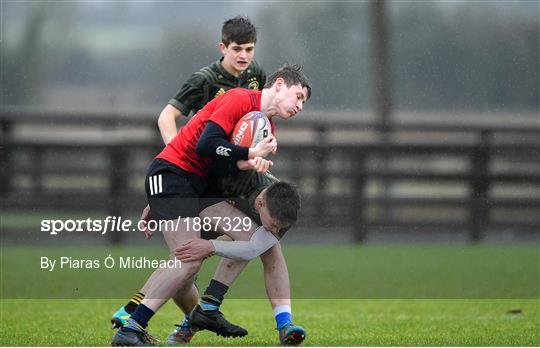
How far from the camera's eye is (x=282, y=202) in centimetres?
480

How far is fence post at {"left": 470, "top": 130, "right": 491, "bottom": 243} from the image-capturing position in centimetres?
1185

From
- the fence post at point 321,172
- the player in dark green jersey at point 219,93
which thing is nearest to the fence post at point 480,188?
the fence post at point 321,172

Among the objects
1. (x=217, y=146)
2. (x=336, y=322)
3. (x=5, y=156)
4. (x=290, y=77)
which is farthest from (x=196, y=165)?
(x=5, y=156)

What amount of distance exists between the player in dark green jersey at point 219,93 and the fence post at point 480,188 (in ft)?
22.2

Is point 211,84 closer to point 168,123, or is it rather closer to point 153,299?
point 168,123

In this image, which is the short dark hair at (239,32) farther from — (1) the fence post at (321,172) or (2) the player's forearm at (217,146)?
(1) the fence post at (321,172)

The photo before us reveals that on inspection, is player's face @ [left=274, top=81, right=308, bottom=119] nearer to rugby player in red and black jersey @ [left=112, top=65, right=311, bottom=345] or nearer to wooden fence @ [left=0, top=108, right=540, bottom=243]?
rugby player in red and black jersey @ [left=112, top=65, right=311, bottom=345]

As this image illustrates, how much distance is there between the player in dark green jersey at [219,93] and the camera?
495 centimetres

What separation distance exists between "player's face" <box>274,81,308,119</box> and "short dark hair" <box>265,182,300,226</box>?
11.7 inches

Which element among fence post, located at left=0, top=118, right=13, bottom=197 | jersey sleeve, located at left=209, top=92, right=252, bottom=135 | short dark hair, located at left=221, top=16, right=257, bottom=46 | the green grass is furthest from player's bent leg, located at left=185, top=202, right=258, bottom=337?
fence post, located at left=0, top=118, right=13, bottom=197

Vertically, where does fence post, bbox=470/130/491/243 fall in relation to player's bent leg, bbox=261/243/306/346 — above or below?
below

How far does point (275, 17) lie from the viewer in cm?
1251

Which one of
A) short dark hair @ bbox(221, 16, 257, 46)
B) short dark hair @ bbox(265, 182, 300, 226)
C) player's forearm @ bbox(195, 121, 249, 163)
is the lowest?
short dark hair @ bbox(265, 182, 300, 226)

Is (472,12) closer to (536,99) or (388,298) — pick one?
(536,99)
